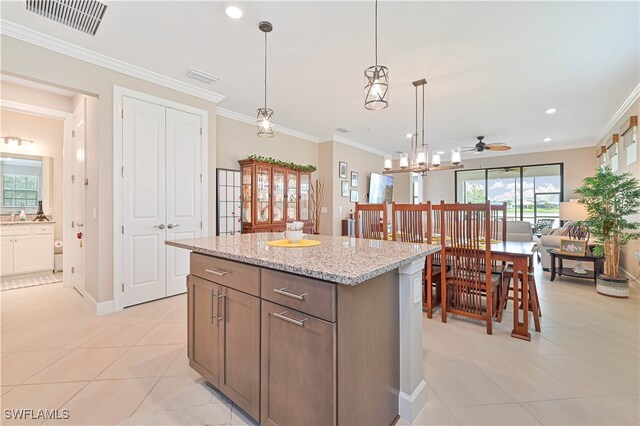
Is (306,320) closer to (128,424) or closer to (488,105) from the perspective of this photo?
(128,424)

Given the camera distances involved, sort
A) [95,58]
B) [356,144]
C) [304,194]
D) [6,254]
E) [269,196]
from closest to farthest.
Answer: [95,58] < [6,254] < [269,196] < [304,194] < [356,144]

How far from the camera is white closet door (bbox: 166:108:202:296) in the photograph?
3465 millimetres

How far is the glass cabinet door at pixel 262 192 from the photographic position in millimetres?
4453

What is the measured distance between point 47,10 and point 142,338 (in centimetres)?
279

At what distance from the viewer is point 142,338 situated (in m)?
2.49

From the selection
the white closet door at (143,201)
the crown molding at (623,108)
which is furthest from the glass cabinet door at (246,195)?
the crown molding at (623,108)

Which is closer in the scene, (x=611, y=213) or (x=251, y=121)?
(x=611, y=213)

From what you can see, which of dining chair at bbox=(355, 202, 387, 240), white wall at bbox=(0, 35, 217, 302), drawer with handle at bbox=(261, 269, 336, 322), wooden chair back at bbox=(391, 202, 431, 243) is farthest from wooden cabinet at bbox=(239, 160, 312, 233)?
drawer with handle at bbox=(261, 269, 336, 322)

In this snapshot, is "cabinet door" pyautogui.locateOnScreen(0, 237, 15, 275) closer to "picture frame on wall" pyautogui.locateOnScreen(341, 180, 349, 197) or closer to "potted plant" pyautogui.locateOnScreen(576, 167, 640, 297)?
"picture frame on wall" pyautogui.locateOnScreen(341, 180, 349, 197)

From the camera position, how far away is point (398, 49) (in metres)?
2.71

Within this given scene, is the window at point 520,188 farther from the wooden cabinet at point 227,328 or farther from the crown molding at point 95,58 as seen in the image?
the wooden cabinet at point 227,328

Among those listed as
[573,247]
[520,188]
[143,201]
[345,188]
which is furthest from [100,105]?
[520,188]

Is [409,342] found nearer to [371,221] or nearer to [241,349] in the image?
[241,349]

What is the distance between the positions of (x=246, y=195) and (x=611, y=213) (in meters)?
5.12
